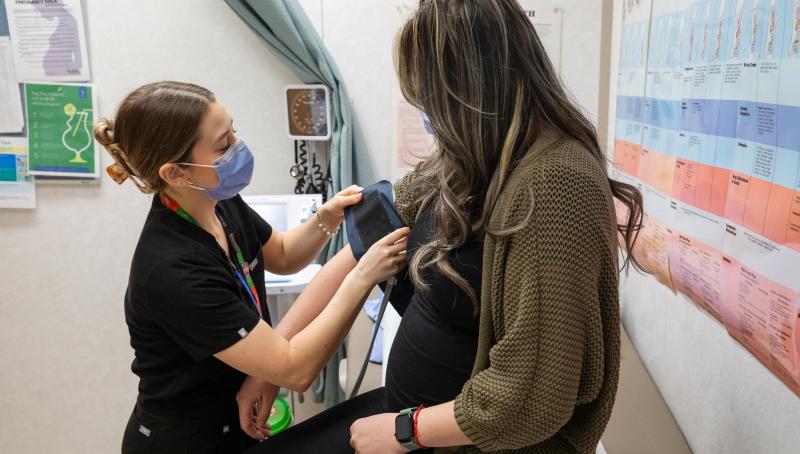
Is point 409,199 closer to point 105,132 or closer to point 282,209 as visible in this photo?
point 105,132

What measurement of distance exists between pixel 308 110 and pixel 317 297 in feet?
3.32

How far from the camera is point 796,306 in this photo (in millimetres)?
952

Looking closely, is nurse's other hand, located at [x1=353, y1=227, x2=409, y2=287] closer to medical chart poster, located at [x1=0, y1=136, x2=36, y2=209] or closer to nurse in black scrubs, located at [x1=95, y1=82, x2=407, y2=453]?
nurse in black scrubs, located at [x1=95, y1=82, x2=407, y2=453]

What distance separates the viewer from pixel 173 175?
1.30 m

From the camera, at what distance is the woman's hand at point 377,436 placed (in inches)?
42.1

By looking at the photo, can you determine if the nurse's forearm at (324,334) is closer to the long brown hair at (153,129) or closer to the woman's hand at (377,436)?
the woman's hand at (377,436)

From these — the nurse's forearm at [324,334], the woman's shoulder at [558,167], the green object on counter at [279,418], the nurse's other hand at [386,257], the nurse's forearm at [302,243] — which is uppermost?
the woman's shoulder at [558,167]

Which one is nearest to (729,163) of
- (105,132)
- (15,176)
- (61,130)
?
(105,132)

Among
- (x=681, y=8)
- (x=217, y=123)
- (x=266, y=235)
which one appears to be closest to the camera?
(x=217, y=123)

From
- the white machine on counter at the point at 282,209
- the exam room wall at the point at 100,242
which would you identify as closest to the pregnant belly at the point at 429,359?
the white machine on counter at the point at 282,209

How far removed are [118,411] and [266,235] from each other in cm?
153

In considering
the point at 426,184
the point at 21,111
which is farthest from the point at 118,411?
the point at 426,184

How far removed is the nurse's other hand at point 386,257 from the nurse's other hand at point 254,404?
372mm

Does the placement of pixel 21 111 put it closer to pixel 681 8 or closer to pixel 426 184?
pixel 426 184
